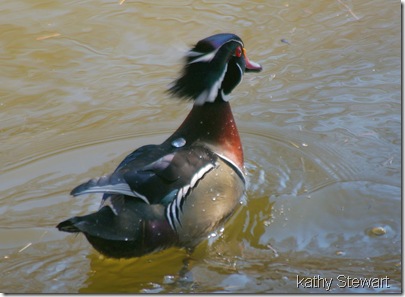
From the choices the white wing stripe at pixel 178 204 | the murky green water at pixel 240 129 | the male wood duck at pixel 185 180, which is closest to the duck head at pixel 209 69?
the male wood duck at pixel 185 180

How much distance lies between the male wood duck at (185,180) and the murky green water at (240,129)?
230 mm

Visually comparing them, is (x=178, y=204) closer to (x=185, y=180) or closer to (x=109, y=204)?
(x=185, y=180)

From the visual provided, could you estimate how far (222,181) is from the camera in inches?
194

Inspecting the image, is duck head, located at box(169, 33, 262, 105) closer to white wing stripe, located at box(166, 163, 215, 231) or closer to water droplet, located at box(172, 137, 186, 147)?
water droplet, located at box(172, 137, 186, 147)

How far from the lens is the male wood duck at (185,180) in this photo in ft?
14.3

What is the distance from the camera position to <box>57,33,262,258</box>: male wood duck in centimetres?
435

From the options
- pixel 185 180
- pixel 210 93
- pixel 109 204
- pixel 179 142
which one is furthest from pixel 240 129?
pixel 109 204

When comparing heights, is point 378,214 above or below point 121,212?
below

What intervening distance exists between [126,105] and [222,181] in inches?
69.3

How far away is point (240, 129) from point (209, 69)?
99 cm

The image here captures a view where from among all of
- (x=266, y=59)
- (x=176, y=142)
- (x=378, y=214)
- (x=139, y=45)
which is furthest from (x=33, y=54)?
(x=378, y=214)

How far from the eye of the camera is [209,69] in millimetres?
5156

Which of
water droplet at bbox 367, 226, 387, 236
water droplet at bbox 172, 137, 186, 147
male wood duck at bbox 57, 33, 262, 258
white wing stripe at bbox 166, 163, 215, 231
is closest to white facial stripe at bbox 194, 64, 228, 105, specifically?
male wood duck at bbox 57, 33, 262, 258

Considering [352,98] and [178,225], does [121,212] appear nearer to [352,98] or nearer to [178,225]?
[178,225]
